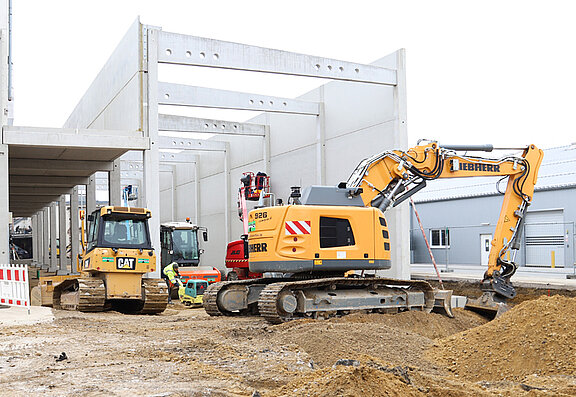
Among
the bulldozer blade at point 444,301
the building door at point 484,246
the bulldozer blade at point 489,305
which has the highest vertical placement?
the building door at point 484,246

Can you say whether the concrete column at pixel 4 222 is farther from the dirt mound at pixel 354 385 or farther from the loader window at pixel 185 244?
the dirt mound at pixel 354 385

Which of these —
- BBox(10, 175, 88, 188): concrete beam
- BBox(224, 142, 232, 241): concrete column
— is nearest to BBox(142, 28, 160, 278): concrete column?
BBox(10, 175, 88, 188): concrete beam

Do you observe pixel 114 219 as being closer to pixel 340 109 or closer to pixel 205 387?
pixel 205 387

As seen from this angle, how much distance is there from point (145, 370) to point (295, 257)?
470cm

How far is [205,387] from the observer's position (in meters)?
6.38

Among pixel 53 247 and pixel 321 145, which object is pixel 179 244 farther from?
pixel 53 247

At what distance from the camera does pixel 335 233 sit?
39.1ft

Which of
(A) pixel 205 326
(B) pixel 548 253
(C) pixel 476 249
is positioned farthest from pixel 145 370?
→ (C) pixel 476 249

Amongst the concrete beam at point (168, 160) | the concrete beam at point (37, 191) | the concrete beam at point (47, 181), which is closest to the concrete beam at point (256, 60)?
the concrete beam at point (47, 181)

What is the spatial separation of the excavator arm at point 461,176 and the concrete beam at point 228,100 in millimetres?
12171

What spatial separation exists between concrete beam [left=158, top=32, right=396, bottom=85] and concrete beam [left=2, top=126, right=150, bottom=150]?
257cm

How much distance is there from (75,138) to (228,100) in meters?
7.52

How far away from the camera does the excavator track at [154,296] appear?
1521cm

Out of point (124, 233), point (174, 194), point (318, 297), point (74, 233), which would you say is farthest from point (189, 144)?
point (318, 297)
